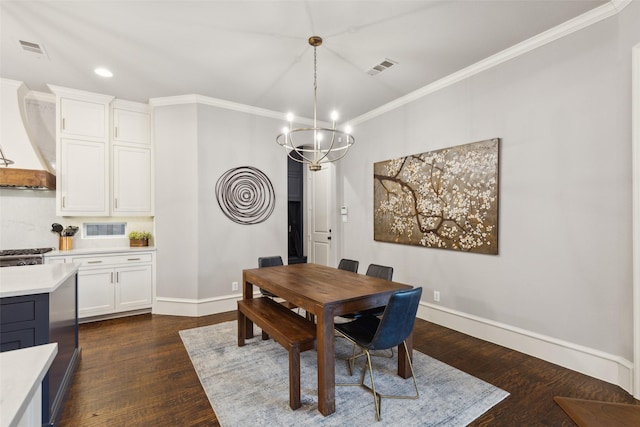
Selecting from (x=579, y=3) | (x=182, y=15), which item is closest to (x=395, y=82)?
(x=579, y=3)

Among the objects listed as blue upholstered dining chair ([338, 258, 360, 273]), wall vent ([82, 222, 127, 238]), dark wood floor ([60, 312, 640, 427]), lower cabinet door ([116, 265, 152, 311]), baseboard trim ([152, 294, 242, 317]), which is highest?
wall vent ([82, 222, 127, 238])

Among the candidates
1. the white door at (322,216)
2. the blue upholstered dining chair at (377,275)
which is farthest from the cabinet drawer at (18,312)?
the white door at (322,216)

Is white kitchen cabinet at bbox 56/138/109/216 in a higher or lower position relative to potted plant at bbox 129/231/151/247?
higher

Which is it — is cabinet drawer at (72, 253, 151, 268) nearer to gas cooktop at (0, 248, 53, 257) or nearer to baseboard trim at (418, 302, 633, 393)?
gas cooktop at (0, 248, 53, 257)

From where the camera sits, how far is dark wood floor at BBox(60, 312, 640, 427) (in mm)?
2004

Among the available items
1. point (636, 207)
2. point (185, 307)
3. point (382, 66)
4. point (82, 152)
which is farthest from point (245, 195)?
point (636, 207)

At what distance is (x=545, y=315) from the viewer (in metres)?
2.74

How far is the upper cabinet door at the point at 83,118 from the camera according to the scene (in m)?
3.78

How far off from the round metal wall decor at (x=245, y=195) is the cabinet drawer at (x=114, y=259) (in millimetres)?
1195

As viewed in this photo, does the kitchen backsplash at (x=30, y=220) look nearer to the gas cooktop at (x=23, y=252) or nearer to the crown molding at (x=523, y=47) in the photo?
the gas cooktop at (x=23, y=252)

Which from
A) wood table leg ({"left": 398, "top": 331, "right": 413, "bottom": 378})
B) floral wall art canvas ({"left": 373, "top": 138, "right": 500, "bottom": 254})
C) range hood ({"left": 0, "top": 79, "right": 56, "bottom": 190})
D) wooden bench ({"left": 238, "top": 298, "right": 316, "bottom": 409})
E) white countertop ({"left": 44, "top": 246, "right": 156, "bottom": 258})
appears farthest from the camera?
white countertop ({"left": 44, "top": 246, "right": 156, "bottom": 258})

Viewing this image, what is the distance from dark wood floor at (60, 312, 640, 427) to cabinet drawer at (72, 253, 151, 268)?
795 mm

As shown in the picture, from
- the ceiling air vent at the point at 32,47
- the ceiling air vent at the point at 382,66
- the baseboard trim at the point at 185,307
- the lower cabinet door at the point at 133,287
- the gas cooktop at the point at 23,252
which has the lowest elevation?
the baseboard trim at the point at 185,307

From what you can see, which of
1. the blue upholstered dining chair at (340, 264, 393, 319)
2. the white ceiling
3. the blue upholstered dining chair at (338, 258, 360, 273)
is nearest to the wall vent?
the white ceiling
